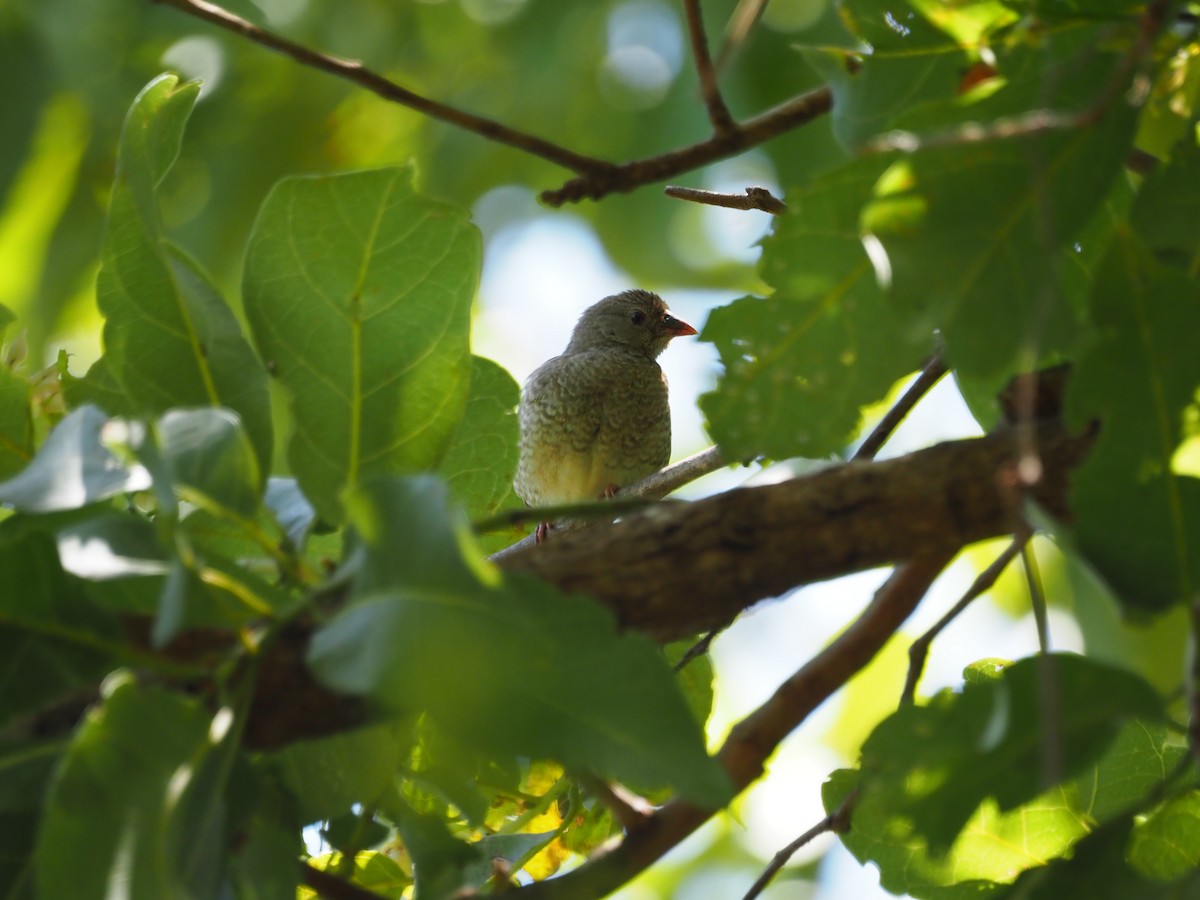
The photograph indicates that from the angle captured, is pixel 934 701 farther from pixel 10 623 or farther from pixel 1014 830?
pixel 10 623

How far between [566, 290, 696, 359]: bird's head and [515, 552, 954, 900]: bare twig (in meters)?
4.91

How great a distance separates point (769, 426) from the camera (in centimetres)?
Result: 171

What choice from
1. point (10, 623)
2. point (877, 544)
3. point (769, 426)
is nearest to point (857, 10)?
point (769, 426)

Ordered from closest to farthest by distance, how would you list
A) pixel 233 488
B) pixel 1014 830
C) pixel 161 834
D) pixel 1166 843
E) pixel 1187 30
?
pixel 161 834 → pixel 233 488 → pixel 1187 30 → pixel 1166 843 → pixel 1014 830

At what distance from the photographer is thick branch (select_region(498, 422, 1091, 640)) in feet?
4.69

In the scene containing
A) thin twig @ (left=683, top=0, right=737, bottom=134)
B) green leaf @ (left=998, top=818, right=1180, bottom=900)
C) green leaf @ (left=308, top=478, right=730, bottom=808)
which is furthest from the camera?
thin twig @ (left=683, top=0, right=737, bottom=134)

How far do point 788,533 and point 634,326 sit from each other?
5.17 meters

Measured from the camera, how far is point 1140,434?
137 cm

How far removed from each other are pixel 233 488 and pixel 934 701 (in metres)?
0.77

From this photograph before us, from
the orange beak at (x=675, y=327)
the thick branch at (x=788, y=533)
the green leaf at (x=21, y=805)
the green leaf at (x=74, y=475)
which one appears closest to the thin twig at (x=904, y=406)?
the thick branch at (x=788, y=533)

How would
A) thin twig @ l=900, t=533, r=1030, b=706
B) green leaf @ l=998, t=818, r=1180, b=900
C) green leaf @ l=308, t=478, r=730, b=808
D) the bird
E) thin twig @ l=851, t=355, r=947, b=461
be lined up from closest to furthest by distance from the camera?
green leaf @ l=308, t=478, r=730, b=808, green leaf @ l=998, t=818, r=1180, b=900, thin twig @ l=900, t=533, r=1030, b=706, thin twig @ l=851, t=355, r=947, b=461, the bird

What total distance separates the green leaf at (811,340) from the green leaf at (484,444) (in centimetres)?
69

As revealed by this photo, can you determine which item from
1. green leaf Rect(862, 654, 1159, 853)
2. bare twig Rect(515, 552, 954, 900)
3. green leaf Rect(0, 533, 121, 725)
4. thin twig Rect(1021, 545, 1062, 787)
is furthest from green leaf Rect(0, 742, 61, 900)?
thin twig Rect(1021, 545, 1062, 787)

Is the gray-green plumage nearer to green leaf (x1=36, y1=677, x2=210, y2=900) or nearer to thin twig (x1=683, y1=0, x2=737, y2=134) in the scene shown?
thin twig (x1=683, y1=0, x2=737, y2=134)
